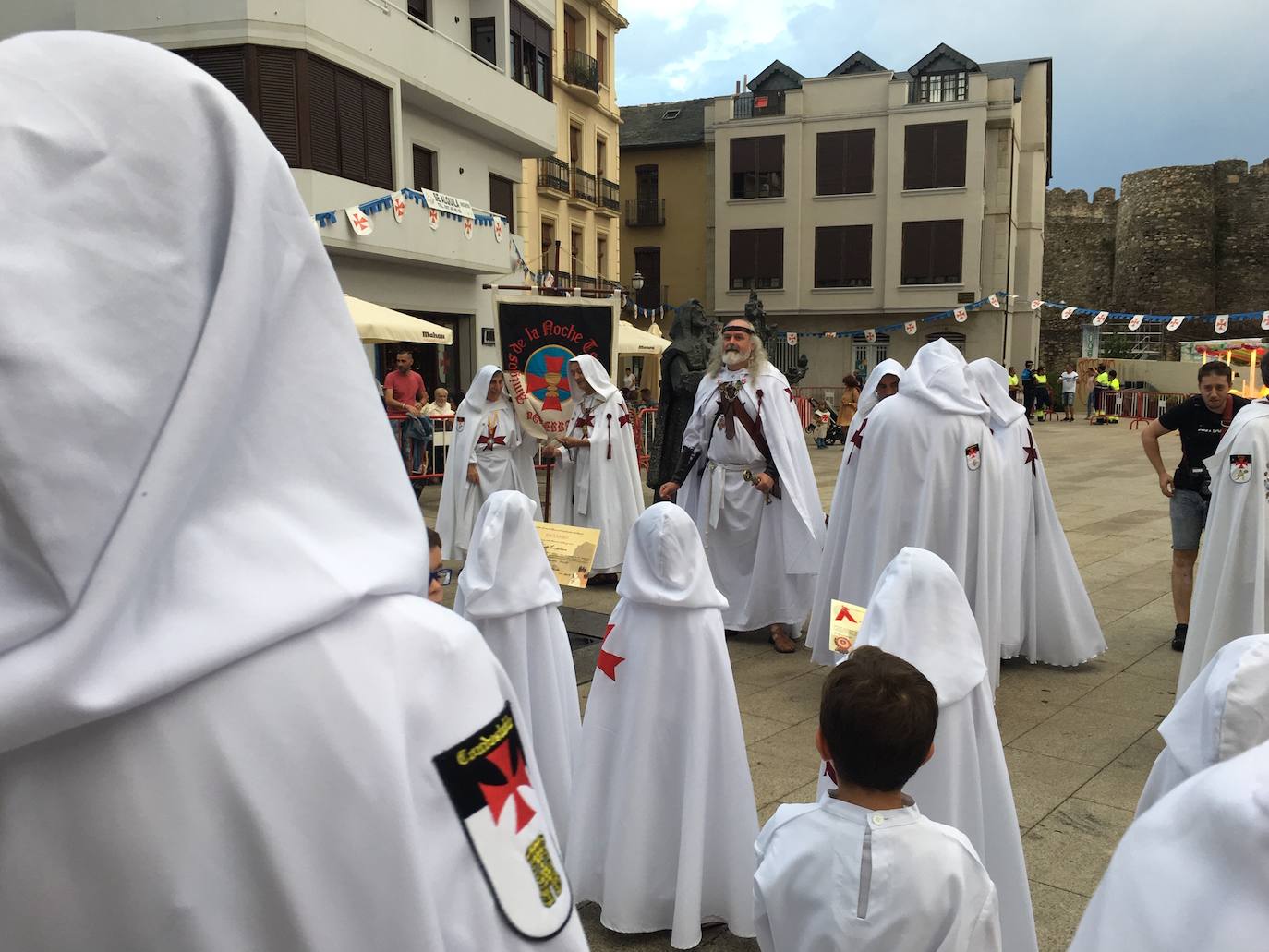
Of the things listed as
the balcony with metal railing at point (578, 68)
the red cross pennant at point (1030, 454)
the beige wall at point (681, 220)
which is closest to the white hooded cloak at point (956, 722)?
the red cross pennant at point (1030, 454)

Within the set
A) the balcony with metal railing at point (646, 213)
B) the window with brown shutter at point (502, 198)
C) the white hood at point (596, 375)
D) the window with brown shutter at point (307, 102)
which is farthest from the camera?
the balcony with metal railing at point (646, 213)

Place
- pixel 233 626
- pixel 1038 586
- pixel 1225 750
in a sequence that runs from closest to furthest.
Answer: pixel 233 626 → pixel 1225 750 → pixel 1038 586

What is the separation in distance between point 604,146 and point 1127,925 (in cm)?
3454

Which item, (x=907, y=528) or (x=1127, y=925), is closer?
(x=1127, y=925)

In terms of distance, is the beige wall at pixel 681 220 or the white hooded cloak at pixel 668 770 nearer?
the white hooded cloak at pixel 668 770

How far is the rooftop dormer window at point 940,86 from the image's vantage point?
120ft

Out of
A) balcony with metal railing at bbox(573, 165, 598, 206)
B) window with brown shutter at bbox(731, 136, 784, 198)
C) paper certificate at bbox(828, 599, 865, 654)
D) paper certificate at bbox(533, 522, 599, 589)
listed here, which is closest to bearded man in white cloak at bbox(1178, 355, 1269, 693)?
paper certificate at bbox(828, 599, 865, 654)

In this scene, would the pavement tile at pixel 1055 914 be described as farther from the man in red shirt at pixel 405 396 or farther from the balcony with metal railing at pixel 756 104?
the balcony with metal railing at pixel 756 104

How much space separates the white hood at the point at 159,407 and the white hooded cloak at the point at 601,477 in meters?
7.82

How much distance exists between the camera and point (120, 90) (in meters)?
1.03

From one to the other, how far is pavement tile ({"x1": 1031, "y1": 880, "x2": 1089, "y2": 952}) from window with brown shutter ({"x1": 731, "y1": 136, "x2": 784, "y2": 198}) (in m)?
37.4

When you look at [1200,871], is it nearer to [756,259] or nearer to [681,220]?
[756,259]

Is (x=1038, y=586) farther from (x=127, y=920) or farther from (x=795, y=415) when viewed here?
(x=127, y=920)

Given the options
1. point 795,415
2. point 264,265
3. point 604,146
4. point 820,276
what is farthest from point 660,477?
point 820,276
